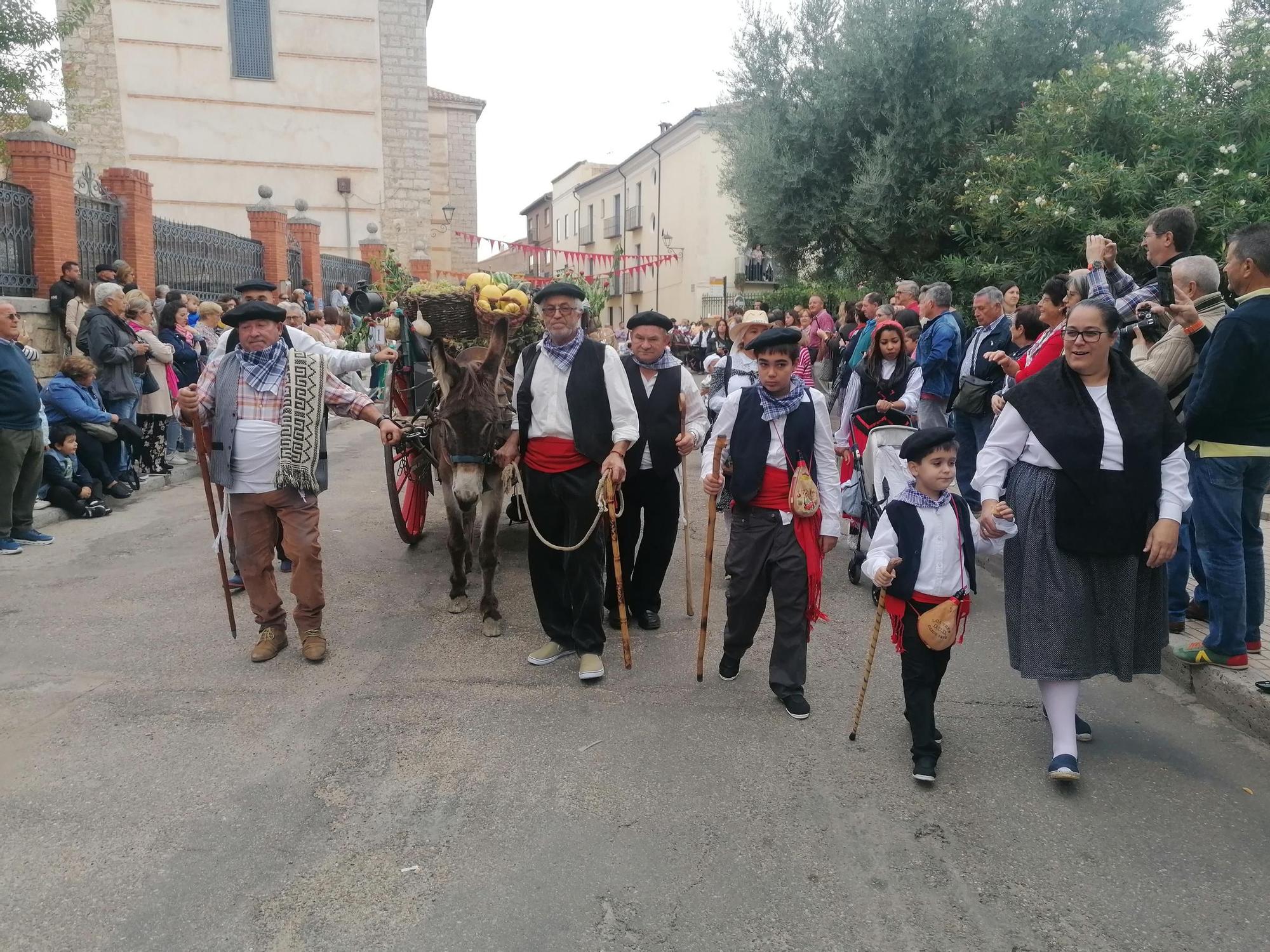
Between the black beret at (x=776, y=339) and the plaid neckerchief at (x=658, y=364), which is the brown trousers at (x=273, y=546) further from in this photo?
the black beret at (x=776, y=339)

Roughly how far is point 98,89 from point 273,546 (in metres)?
31.2

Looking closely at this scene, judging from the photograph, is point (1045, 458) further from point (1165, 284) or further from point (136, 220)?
point (136, 220)

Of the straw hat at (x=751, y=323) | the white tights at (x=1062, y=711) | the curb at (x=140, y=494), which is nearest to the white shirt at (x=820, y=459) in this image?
the white tights at (x=1062, y=711)

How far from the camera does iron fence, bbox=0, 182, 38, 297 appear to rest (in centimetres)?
1127

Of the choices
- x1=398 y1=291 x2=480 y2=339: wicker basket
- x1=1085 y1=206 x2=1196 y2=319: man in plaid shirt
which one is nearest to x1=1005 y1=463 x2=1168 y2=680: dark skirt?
x1=1085 y1=206 x2=1196 y2=319: man in plaid shirt

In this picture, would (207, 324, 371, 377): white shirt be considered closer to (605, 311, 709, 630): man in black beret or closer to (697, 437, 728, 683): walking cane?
(605, 311, 709, 630): man in black beret

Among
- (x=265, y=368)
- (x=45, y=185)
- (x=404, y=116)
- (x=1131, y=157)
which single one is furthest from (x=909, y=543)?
(x=404, y=116)

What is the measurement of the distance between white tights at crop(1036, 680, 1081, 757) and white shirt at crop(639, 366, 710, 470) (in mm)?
2448

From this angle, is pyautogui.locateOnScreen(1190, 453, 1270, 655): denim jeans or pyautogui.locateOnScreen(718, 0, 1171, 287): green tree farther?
pyautogui.locateOnScreen(718, 0, 1171, 287): green tree

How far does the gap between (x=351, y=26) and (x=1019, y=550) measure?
3315cm

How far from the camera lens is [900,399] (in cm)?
706

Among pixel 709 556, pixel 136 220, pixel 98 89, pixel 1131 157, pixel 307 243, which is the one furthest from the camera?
pixel 98 89

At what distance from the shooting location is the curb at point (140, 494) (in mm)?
8758

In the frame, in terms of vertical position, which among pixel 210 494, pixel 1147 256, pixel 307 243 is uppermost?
pixel 307 243
